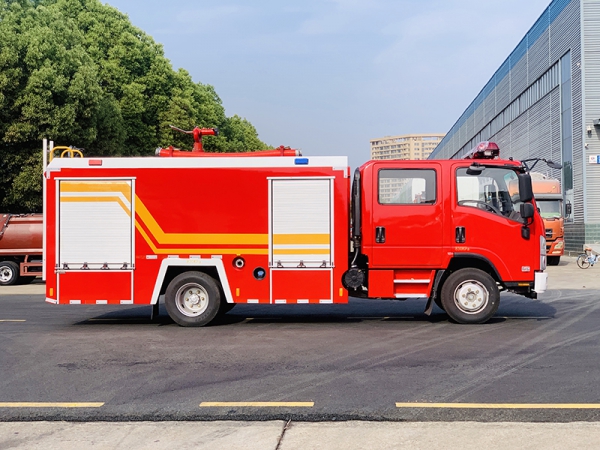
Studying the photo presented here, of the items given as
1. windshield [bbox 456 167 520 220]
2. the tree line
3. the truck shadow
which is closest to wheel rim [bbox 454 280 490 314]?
the truck shadow

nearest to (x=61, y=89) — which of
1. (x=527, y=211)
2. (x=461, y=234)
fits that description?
(x=461, y=234)

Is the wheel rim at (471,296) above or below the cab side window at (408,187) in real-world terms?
below

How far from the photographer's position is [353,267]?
10.5m

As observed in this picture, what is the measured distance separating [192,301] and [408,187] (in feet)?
12.8

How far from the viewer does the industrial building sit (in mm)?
30250

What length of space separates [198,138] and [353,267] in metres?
4.10

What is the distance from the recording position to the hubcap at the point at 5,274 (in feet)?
67.6

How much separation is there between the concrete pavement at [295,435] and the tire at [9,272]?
54.2 feet

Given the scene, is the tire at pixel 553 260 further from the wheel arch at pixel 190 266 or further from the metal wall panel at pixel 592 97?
the wheel arch at pixel 190 266

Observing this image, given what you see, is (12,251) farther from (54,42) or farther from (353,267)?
(353,267)

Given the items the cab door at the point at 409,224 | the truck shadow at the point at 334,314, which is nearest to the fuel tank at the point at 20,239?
the truck shadow at the point at 334,314

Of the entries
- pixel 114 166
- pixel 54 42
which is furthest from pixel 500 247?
pixel 54 42

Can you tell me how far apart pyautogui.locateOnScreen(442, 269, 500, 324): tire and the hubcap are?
15.2 meters

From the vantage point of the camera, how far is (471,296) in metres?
10.5
